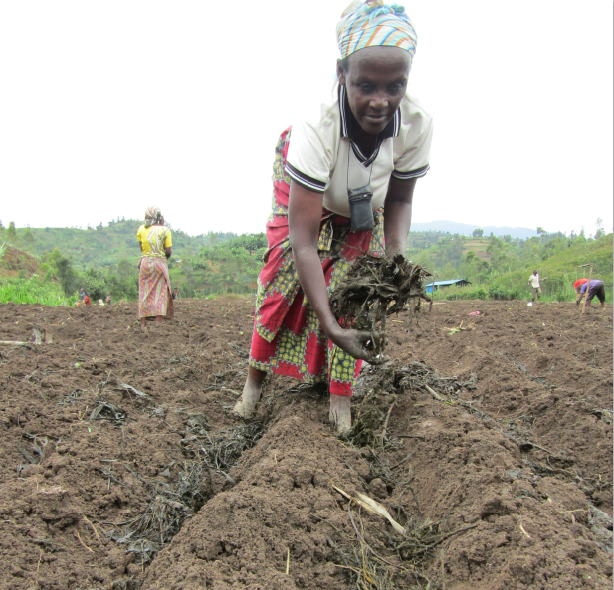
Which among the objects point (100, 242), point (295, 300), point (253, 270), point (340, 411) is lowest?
point (340, 411)

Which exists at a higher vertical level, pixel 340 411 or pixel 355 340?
pixel 355 340

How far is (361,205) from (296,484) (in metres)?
1.23

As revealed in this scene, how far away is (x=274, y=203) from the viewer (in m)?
2.32

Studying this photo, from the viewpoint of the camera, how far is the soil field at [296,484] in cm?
129

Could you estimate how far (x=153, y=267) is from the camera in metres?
6.00

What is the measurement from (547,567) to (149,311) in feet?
18.9

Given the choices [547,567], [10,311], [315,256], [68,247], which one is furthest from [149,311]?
[68,247]

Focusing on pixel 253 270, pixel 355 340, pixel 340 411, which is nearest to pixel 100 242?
pixel 253 270

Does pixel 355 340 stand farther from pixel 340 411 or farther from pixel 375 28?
pixel 375 28

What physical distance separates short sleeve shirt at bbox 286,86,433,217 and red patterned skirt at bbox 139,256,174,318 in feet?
15.0

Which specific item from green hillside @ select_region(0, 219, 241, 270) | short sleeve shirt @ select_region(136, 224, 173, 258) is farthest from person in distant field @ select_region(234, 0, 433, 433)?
green hillside @ select_region(0, 219, 241, 270)

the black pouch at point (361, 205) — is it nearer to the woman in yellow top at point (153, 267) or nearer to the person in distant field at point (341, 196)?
the person in distant field at point (341, 196)

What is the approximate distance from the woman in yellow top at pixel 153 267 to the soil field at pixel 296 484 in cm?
281

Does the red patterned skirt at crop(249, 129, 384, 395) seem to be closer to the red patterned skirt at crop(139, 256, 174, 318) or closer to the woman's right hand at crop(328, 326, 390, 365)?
the woman's right hand at crop(328, 326, 390, 365)
